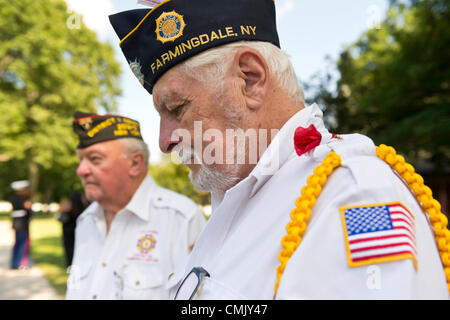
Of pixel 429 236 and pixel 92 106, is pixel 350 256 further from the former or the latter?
pixel 92 106

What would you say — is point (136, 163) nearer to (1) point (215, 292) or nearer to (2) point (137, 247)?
(2) point (137, 247)

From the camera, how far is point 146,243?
3.26 m

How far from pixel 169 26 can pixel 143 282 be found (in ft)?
7.36

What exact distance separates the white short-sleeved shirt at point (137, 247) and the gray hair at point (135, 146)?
275 mm

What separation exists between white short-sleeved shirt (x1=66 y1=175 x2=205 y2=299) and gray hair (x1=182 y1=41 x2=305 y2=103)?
192 cm

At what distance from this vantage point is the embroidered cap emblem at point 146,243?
322 centimetres

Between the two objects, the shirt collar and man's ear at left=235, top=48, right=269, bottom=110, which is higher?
man's ear at left=235, top=48, right=269, bottom=110

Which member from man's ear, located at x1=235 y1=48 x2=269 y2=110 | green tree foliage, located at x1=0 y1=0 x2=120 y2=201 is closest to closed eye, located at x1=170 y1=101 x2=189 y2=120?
man's ear, located at x1=235 y1=48 x2=269 y2=110

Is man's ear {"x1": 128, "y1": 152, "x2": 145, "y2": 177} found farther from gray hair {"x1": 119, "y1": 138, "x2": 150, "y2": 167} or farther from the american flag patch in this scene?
the american flag patch

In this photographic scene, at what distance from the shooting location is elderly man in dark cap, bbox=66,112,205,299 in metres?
3.09

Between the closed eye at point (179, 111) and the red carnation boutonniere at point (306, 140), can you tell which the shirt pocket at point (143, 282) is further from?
the red carnation boutonniere at point (306, 140)

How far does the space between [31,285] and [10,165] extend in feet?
92.9
